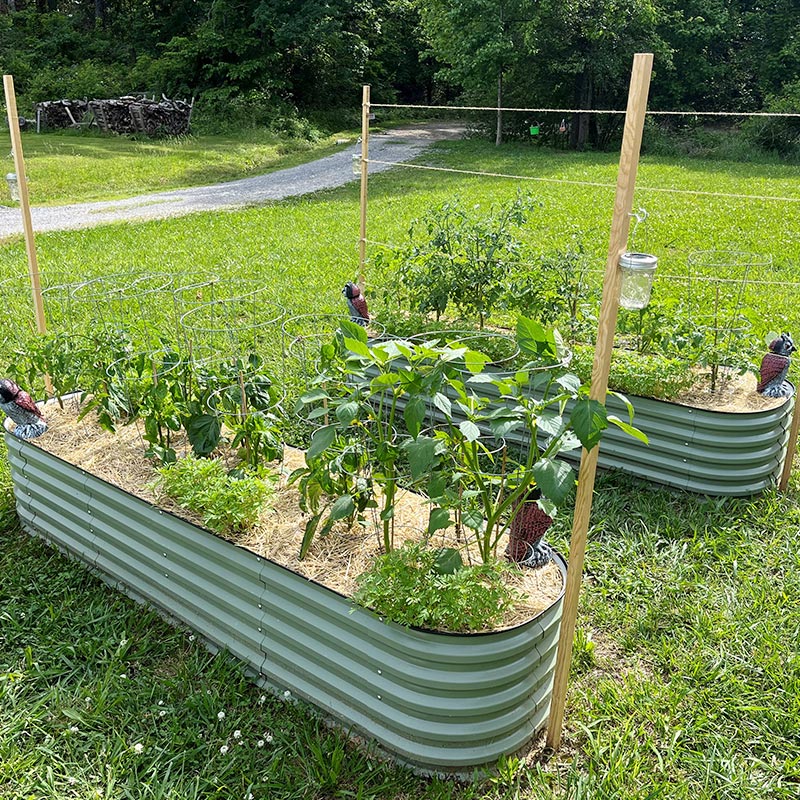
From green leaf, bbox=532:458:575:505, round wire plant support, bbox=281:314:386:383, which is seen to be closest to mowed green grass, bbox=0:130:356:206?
round wire plant support, bbox=281:314:386:383

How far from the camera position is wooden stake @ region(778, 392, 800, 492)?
3.92 meters

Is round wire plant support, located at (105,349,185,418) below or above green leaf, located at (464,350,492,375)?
below

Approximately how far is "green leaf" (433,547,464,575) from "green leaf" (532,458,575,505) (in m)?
0.36

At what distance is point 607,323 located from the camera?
202 centimetres

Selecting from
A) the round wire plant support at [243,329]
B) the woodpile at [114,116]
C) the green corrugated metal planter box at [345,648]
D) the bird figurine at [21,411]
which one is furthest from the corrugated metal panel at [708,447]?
the woodpile at [114,116]

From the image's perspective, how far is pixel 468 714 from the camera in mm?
2213

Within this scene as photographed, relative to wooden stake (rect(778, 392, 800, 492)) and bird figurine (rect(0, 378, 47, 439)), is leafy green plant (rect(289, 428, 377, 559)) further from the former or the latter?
wooden stake (rect(778, 392, 800, 492))

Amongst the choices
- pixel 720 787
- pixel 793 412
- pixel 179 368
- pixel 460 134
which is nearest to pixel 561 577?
pixel 720 787

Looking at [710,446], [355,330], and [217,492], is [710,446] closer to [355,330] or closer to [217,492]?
[355,330]

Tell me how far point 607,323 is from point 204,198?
11704 mm

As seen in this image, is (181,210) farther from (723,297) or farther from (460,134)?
(460,134)

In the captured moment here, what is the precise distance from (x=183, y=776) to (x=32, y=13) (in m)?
28.4

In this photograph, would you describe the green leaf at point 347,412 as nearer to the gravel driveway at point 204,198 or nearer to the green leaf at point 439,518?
the green leaf at point 439,518

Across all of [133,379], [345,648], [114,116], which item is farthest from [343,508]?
[114,116]
